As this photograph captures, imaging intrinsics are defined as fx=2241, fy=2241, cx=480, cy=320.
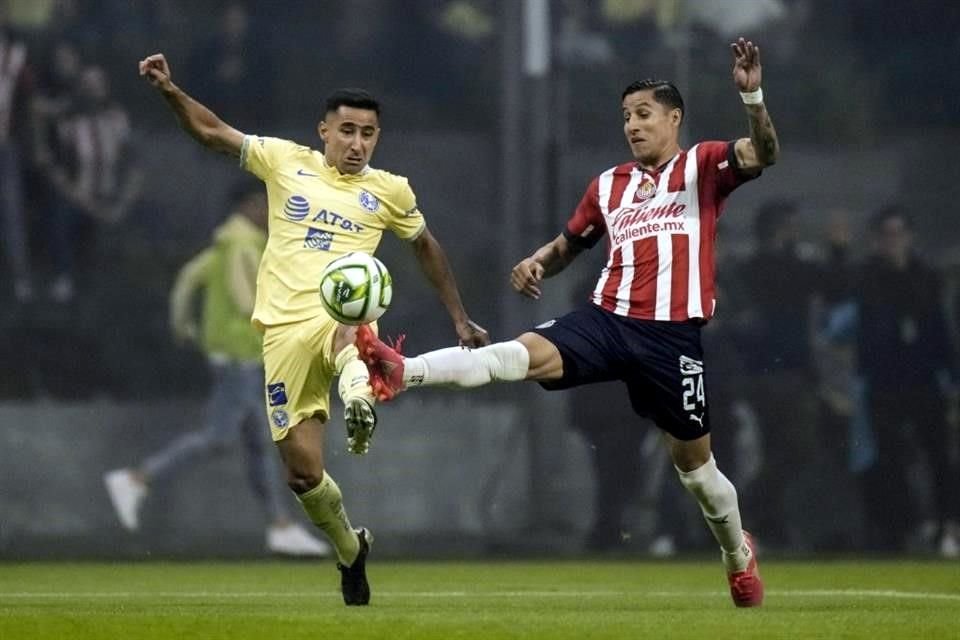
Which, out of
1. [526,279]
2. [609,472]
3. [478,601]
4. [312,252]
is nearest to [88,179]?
[609,472]

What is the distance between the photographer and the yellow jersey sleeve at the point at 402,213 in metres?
10.1

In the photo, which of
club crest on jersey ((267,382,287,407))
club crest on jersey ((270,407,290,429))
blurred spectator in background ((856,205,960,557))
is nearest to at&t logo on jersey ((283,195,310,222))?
club crest on jersey ((267,382,287,407))

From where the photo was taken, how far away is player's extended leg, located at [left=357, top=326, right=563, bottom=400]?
8.80 metres

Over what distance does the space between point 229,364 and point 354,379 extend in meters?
6.46

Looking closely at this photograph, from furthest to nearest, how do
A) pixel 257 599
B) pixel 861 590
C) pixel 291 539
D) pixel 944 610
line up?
1. pixel 291 539
2. pixel 861 590
3. pixel 257 599
4. pixel 944 610

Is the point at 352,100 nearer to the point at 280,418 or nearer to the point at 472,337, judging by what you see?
the point at 472,337

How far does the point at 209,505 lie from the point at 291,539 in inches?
29.2

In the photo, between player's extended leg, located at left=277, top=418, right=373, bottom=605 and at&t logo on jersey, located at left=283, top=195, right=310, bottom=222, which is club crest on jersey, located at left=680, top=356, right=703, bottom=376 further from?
at&t logo on jersey, located at left=283, top=195, right=310, bottom=222

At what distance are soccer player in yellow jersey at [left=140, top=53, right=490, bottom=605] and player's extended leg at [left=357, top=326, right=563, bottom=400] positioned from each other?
0.53 metres

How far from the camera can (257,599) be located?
10.2 m

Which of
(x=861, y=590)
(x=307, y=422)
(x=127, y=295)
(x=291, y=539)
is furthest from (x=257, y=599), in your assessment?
(x=127, y=295)

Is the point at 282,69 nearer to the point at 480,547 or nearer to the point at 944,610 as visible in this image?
the point at 480,547

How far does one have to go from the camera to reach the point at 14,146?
14945mm

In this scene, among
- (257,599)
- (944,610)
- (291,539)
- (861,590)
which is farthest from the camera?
(291,539)
